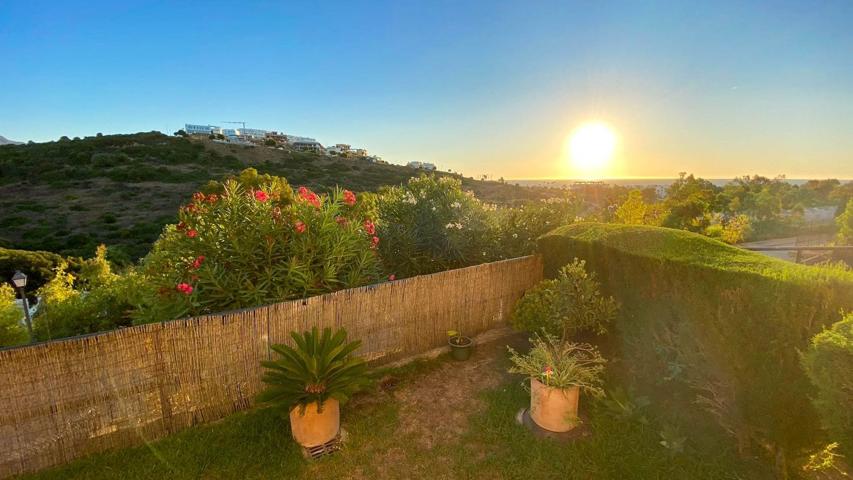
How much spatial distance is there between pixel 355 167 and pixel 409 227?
4527 cm

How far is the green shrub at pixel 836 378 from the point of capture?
7.52ft

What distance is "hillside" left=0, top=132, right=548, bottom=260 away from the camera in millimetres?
23609

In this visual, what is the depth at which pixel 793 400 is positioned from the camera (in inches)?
119

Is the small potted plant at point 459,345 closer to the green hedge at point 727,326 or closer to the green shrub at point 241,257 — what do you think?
the green shrub at point 241,257

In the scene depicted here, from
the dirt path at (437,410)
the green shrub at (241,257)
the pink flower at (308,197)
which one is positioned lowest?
the dirt path at (437,410)

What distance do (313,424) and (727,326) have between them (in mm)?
4138

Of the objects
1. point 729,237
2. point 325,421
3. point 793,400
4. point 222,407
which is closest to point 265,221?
point 222,407

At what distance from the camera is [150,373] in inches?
143

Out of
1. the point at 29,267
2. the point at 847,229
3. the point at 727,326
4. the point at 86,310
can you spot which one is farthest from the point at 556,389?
the point at 847,229

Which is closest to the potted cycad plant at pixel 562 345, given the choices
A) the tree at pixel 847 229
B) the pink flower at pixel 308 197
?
the pink flower at pixel 308 197

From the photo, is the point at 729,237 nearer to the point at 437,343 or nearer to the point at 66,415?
the point at 437,343

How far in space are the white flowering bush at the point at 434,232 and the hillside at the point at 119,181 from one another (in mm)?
14345

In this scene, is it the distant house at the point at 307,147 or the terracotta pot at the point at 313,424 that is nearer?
the terracotta pot at the point at 313,424

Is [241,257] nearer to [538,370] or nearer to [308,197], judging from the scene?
[308,197]
